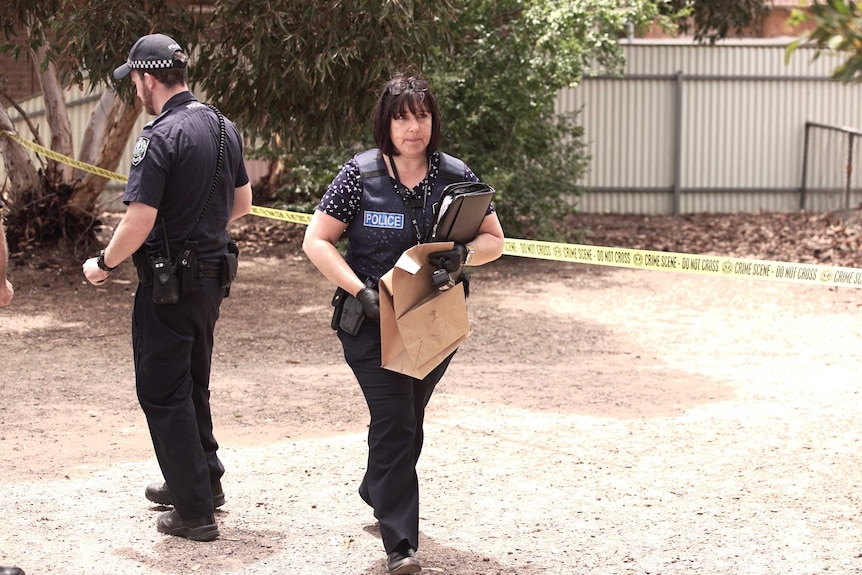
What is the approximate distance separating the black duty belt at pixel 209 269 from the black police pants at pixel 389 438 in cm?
67

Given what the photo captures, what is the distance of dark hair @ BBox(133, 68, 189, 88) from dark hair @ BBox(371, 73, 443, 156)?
0.84 m

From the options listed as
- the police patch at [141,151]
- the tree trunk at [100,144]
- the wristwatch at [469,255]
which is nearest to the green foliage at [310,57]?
the tree trunk at [100,144]

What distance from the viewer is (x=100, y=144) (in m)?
12.2

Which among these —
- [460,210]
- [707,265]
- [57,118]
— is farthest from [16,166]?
[460,210]

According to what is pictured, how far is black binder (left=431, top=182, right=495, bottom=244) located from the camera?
4129 mm

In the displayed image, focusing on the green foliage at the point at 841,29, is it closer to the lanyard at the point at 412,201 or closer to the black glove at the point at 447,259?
the black glove at the point at 447,259

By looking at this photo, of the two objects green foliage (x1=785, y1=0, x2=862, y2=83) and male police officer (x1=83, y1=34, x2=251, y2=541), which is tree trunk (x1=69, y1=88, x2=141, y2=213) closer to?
male police officer (x1=83, y1=34, x2=251, y2=541)

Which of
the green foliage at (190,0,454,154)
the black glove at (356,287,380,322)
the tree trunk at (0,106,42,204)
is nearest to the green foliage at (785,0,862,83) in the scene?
the black glove at (356,287,380,322)

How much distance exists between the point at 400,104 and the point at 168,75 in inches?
38.6

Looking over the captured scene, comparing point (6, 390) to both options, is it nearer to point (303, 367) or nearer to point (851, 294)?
point (303, 367)

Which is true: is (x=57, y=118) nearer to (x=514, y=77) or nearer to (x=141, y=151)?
(x=514, y=77)

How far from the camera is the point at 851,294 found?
469 inches

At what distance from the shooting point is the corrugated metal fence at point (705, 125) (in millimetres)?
19422

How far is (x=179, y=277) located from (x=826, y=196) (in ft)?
54.1
